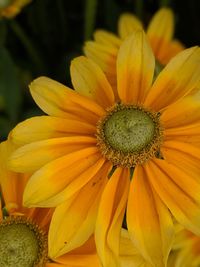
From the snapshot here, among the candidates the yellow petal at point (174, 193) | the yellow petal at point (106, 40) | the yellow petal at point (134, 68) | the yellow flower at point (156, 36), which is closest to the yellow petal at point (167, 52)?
the yellow flower at point (156, 36)

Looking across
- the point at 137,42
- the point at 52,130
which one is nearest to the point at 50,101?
the point at 52,130

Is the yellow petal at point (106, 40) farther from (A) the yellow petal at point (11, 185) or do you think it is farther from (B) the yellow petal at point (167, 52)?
(A) the yellow petal at point (11, 185)

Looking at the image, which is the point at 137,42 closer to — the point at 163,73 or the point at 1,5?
the point at 163,73

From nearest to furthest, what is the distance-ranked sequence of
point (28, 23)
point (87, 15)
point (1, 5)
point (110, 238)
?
point (110, 238)
point (1, 5)
point (87, 15)
point (28, 23)

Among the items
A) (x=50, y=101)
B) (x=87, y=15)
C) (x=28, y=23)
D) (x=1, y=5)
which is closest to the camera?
(x=50, y=101)

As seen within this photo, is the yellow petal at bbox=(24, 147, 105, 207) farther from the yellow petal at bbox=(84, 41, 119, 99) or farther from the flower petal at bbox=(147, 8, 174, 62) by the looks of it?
the flower petal at bbox=(147, 8, 174, 62)
